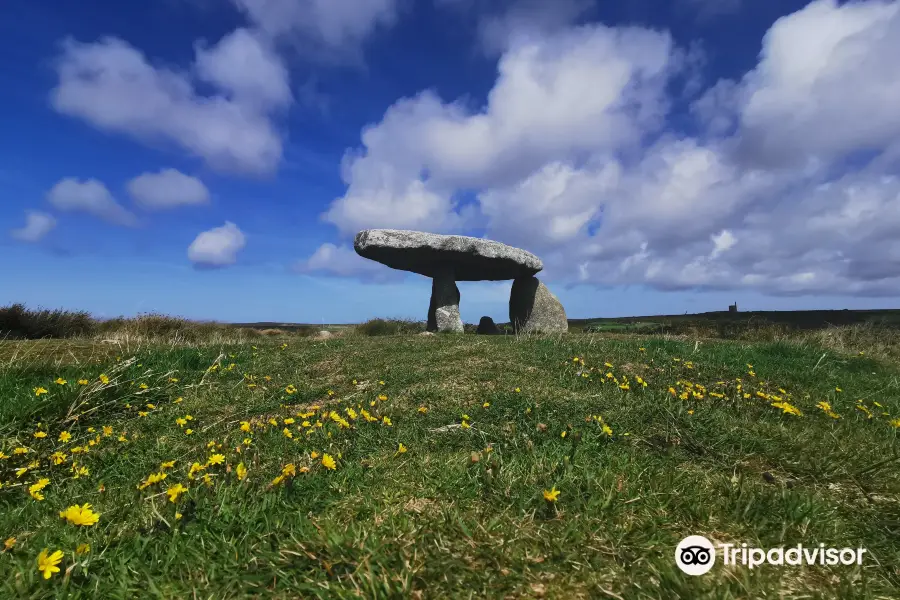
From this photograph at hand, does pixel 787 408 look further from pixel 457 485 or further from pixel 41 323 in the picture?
→ pixel 41 323

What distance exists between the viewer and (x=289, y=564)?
2.46m

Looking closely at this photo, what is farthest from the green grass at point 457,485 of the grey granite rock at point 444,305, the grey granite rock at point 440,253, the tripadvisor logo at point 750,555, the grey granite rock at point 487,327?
the grey granite rock at point 487,327

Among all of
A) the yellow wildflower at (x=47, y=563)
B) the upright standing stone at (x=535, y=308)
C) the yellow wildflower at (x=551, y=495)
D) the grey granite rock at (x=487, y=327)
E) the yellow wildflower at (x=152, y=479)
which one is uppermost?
the upright standing stone at (x=535, y=308)

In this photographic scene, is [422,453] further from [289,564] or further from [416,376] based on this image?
[416,376]

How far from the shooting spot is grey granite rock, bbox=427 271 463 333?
16.5m

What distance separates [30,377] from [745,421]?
8.62m

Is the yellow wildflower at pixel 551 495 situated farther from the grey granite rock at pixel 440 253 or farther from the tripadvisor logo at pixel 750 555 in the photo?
the grey granite rock at pixel 440 253

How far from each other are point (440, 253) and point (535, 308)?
4062 mm

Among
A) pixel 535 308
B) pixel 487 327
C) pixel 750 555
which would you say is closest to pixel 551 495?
pixel 750 555

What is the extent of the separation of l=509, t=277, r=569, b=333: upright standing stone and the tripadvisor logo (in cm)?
1435

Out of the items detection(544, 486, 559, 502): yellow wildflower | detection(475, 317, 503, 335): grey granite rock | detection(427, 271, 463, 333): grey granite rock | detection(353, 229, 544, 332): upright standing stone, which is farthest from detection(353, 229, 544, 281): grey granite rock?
detection(544, 486, 559, 502): yellow wildflower

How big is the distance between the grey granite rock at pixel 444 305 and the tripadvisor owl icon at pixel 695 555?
44.9 ft

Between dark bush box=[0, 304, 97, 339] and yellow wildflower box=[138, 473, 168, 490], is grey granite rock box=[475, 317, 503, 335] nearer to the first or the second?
dark bush box=[0, 304, 97, 339]

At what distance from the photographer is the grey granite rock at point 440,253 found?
15469mm
